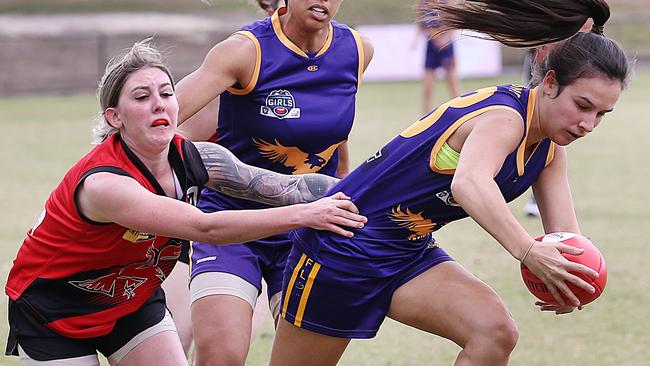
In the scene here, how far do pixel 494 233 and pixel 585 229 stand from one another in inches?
231

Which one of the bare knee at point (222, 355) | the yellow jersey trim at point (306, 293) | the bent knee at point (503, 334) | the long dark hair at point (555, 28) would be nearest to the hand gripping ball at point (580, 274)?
the bent knee at point (503, 334)

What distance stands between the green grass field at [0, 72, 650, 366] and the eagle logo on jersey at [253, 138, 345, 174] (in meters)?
1.54

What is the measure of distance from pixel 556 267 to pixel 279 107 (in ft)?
5.26

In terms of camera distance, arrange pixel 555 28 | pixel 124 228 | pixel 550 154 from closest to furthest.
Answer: pixel 124 228 < pixel 555 28 < pixel 550 154

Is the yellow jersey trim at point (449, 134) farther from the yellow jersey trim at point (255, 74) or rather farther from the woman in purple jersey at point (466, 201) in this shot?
the yellow jersey trim at point (255, 74)

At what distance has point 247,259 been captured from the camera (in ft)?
15.8

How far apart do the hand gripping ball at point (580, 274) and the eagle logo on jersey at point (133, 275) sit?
131cm

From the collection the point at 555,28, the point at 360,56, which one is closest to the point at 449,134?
the point at 555,28

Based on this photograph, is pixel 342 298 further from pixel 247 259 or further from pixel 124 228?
pixel 124 228

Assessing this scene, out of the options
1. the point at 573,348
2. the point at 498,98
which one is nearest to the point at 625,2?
the point at 573,348

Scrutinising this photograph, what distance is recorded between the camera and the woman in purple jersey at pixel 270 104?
477 cm

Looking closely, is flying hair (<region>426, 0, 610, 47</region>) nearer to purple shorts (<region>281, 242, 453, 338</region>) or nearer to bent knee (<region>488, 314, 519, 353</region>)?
purple shorts (<region>281, 242, 453, 338</region>)

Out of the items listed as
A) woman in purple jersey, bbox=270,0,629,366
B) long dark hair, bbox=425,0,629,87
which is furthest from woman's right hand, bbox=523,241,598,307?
long dark hair, bbox=425,0,629,87

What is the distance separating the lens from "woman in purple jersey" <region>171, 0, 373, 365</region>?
4770mm
